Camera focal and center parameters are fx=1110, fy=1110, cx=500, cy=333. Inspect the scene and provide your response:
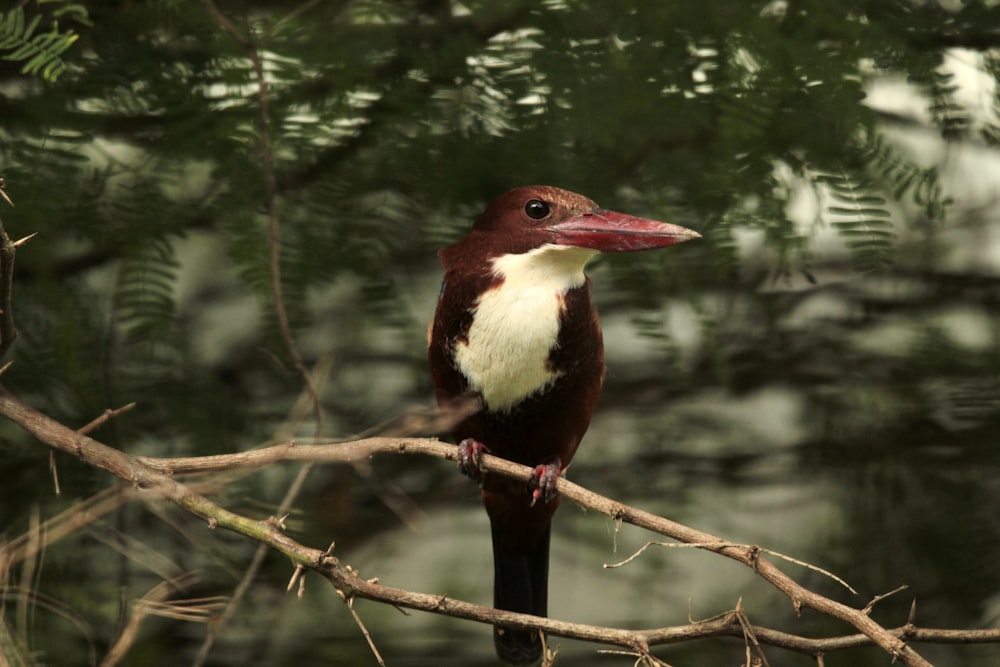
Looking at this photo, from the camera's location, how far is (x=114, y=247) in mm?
1820

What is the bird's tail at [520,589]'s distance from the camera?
1780 mm

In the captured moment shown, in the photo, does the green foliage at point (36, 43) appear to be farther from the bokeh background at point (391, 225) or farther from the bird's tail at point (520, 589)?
the bird's tail at point (520, 589)

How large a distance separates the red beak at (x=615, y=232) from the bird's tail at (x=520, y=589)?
0.56 metres

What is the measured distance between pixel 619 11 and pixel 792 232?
45 cm

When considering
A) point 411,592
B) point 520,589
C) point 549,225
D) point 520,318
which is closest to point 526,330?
point 520,318

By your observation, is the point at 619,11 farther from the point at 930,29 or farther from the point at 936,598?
the point at 936,598

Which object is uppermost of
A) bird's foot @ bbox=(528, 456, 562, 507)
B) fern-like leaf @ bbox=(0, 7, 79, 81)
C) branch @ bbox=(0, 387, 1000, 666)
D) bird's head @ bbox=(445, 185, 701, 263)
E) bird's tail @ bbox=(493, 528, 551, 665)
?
fern-like leaf @ bbox=(0, 7, 79, 81)

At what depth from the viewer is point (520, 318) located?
1.48 metres

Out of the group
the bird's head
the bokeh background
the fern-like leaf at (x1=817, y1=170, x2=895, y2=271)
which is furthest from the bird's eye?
the fern-like leaf at (x1=817, y1=170, x2=895, y2=271)

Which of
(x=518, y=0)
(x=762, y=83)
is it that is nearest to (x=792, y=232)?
(x=762, y=83)

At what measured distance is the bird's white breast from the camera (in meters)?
1.49

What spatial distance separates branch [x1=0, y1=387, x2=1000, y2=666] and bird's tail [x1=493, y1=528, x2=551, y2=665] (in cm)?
48

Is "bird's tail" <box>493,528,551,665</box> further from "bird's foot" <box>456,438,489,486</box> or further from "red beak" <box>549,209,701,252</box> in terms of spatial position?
"red beak" <box>549,209,701,252</box>

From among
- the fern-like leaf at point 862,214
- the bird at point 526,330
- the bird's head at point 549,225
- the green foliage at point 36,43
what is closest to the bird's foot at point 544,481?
the bird at point 526,330
